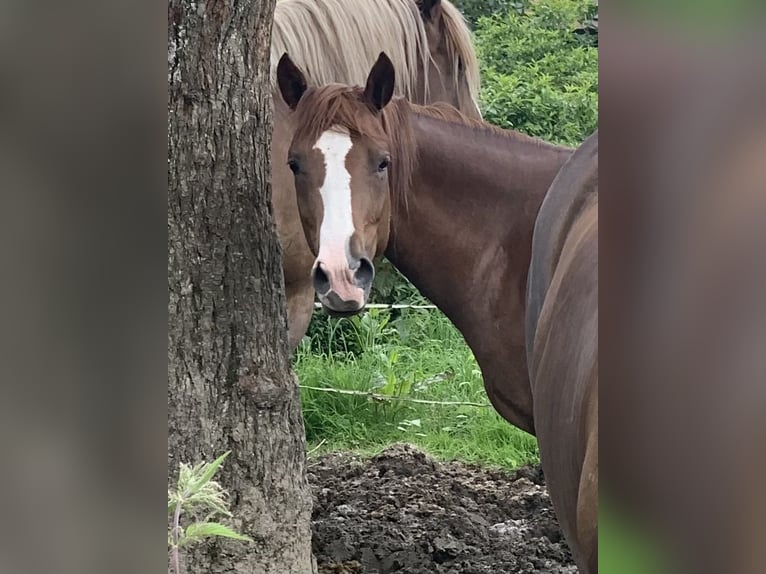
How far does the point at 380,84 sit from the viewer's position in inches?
75.1

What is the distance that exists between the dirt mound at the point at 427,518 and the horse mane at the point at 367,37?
103 cm

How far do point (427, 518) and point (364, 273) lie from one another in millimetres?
810

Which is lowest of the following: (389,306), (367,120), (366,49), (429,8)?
(389,306)

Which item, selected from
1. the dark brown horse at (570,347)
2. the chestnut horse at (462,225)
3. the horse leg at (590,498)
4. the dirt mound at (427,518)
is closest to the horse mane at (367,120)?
the chestnut horse at (462,225)

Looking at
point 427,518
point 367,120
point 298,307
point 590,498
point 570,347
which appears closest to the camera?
point 590,498

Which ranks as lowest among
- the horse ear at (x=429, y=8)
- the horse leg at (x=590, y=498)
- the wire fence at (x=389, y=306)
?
the wire fence at (x=389, y=306)

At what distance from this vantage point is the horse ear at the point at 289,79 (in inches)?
75.4

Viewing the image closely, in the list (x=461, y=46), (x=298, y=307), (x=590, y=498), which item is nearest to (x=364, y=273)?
(x=298, y=307)

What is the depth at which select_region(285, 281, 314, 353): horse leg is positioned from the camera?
1981mm

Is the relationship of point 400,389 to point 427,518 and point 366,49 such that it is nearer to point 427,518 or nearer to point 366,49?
point 427,518

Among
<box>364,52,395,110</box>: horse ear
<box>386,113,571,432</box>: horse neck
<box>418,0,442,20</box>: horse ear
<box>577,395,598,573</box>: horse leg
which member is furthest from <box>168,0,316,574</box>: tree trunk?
<box>577,395,598,573</box>: horse leg

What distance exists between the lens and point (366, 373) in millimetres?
2160

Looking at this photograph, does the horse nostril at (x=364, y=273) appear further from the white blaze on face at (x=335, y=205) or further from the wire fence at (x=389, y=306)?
the wire fence at (x=389, y=306)
